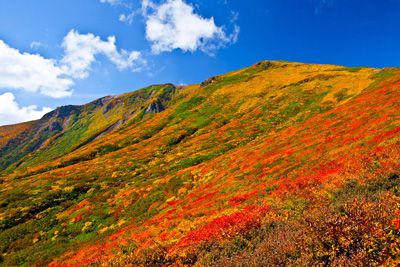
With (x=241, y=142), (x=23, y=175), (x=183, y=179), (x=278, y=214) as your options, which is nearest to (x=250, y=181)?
(x=278, y=214)

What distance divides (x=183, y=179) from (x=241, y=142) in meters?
26.5

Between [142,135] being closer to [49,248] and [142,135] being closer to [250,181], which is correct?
[49,248]

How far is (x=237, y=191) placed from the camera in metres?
31.3

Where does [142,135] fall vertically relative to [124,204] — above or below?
above

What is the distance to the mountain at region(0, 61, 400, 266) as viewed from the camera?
11.4 meters

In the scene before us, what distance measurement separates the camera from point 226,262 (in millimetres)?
11672

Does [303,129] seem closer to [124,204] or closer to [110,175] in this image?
[124,204]

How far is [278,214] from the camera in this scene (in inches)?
677

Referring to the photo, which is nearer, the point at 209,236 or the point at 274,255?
the point at 274,255

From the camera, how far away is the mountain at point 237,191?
11414mm

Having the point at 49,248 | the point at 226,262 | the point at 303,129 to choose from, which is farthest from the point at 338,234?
the point at 303,129

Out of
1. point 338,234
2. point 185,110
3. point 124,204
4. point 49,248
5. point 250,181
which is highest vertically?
point 185,110

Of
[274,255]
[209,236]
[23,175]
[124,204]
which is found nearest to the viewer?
[274,255]

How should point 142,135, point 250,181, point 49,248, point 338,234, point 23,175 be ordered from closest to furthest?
point 338,234, point 250,181, point 49,248, point 23,175, point 142,135
